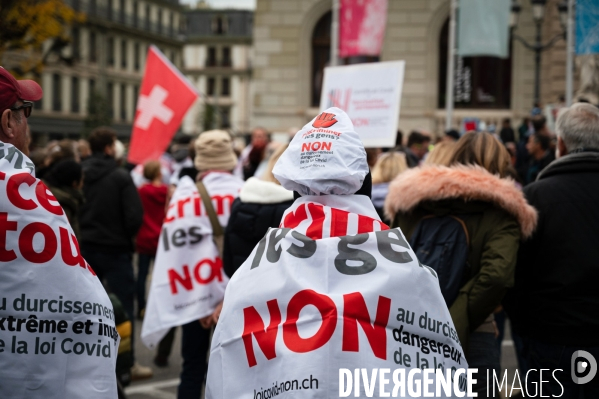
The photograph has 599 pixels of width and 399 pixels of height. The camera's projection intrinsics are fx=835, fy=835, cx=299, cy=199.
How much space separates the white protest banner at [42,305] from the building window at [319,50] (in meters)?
22.9

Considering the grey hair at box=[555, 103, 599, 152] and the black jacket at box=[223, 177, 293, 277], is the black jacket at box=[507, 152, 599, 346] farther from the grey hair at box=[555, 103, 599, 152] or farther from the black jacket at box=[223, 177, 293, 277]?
the black jacket at box=[223, 177, 293, 277]

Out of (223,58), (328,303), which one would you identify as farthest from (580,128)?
(223,58)

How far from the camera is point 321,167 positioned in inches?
108

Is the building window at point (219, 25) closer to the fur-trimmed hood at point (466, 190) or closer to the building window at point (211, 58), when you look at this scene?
the building window at point (211, 58)

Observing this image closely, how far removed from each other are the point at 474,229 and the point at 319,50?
2205 cm

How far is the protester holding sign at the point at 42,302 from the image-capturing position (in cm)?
261

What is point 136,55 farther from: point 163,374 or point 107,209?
point 163,374

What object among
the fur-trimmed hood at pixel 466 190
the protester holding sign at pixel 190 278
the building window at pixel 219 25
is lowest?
the protester holding sign at pixel 190 278

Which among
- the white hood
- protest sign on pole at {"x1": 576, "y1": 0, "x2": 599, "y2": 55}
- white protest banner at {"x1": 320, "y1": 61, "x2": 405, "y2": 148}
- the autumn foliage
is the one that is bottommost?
the white hood

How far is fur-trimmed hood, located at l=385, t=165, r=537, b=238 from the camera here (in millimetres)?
3955

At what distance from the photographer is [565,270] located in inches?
153

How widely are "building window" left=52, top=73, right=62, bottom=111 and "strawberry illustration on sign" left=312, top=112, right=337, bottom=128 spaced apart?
63875mm

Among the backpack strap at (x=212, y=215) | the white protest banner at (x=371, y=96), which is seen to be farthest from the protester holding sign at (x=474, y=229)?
the white protest banner at (x=371, y=96)

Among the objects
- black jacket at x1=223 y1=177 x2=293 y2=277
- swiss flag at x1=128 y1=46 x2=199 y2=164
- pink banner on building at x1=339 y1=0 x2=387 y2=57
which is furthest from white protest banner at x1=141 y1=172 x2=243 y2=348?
pink banner on building at x1=339 y1=0 x2=387 y2=57
